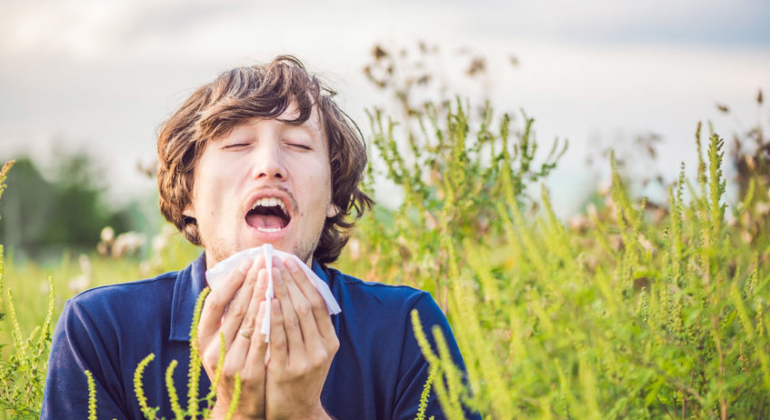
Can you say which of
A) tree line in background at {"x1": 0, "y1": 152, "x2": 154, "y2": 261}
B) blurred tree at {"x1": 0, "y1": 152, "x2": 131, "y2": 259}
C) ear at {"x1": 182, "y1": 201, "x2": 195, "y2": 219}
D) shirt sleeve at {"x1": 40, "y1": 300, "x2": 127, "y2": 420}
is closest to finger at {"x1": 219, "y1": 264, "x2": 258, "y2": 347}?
shirt sleeve at {"x1": 40, "y1": 300, "x2": 127, "y2": 420}

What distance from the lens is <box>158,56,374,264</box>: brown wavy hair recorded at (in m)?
2.58

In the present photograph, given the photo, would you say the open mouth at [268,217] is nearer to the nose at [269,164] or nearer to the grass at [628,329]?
the nose at [269,164]

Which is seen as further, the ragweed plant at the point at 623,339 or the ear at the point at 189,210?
the ear at the point at 189,210

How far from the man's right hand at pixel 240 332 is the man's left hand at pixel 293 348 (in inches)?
1.4

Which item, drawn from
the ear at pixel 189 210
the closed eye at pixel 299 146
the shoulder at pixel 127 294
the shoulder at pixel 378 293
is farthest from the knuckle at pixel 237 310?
the ear at pixel 189 210

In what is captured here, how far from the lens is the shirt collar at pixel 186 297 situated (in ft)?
7.28

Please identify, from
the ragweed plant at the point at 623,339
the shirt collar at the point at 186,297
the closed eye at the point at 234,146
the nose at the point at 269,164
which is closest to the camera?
the ragweed plant at the point at 623,339

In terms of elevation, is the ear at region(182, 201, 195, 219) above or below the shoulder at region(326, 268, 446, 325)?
above

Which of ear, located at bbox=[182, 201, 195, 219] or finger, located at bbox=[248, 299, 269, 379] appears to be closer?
finger, located at bbox=[248, 299, 269, 379]

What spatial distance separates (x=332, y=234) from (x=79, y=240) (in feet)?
168

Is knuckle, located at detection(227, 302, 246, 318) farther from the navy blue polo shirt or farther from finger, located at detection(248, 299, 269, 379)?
the navy blue polo shirt

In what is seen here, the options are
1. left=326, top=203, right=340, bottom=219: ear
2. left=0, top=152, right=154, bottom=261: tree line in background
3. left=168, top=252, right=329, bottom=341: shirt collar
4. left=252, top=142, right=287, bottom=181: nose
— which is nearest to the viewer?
left=168, top=252, right=329, bottom=341: shirt collar

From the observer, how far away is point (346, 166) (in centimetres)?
303

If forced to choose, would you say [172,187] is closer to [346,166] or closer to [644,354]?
[346,166]
